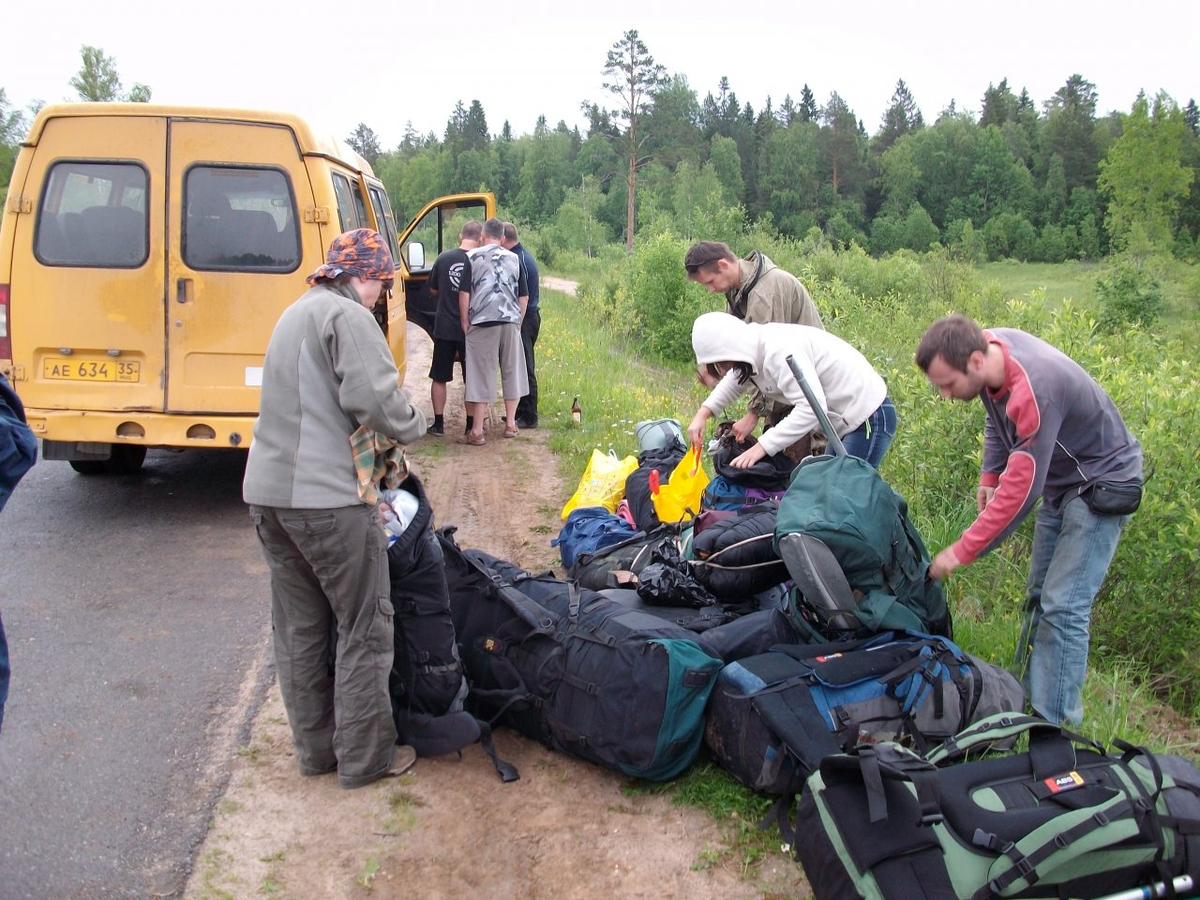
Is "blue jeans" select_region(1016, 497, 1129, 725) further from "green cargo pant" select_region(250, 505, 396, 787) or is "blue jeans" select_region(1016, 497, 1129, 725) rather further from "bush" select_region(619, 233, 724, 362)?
"bush" select_region(619, 233, 724, 362)

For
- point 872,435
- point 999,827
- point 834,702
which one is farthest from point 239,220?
point 999,827

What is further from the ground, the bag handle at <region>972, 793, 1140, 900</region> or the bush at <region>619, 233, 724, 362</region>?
the bush at <region>619, 233, 724, 362</region>

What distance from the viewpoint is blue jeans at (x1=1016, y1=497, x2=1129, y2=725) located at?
144 inches

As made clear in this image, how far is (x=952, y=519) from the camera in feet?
19.4

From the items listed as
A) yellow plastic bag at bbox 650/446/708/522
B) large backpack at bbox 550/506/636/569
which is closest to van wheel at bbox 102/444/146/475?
large backpack at bbox 550/506/636/569

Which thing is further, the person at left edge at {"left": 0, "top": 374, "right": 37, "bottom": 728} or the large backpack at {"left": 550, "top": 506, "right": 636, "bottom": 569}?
the large backpack at {"left": 550, "top": 506, "right": 636, "bottom": 569}

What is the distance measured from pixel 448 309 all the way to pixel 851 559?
607 cm

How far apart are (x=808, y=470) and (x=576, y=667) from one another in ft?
4.12

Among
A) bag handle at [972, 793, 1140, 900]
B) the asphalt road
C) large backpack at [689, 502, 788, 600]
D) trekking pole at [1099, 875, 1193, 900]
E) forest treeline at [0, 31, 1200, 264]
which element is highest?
forest treeline at [0, 31, 1200, 264]

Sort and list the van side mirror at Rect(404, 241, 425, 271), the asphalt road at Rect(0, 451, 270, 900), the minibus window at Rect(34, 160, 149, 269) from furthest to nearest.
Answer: the van side mirror at Rect(404, 241, 425, 271), the minibus window at Rect(34, 160, 149, 269), the asphalt road at Rect(0, 451, 270, 900)

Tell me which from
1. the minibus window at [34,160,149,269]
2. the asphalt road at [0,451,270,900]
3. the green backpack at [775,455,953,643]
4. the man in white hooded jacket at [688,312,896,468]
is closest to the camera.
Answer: the asphalt road at [0,451,270,900]

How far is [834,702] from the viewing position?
11.0 feet

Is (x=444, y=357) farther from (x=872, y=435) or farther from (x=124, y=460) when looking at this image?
(x=872, y=435)

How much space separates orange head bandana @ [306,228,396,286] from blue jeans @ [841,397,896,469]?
261 cm
